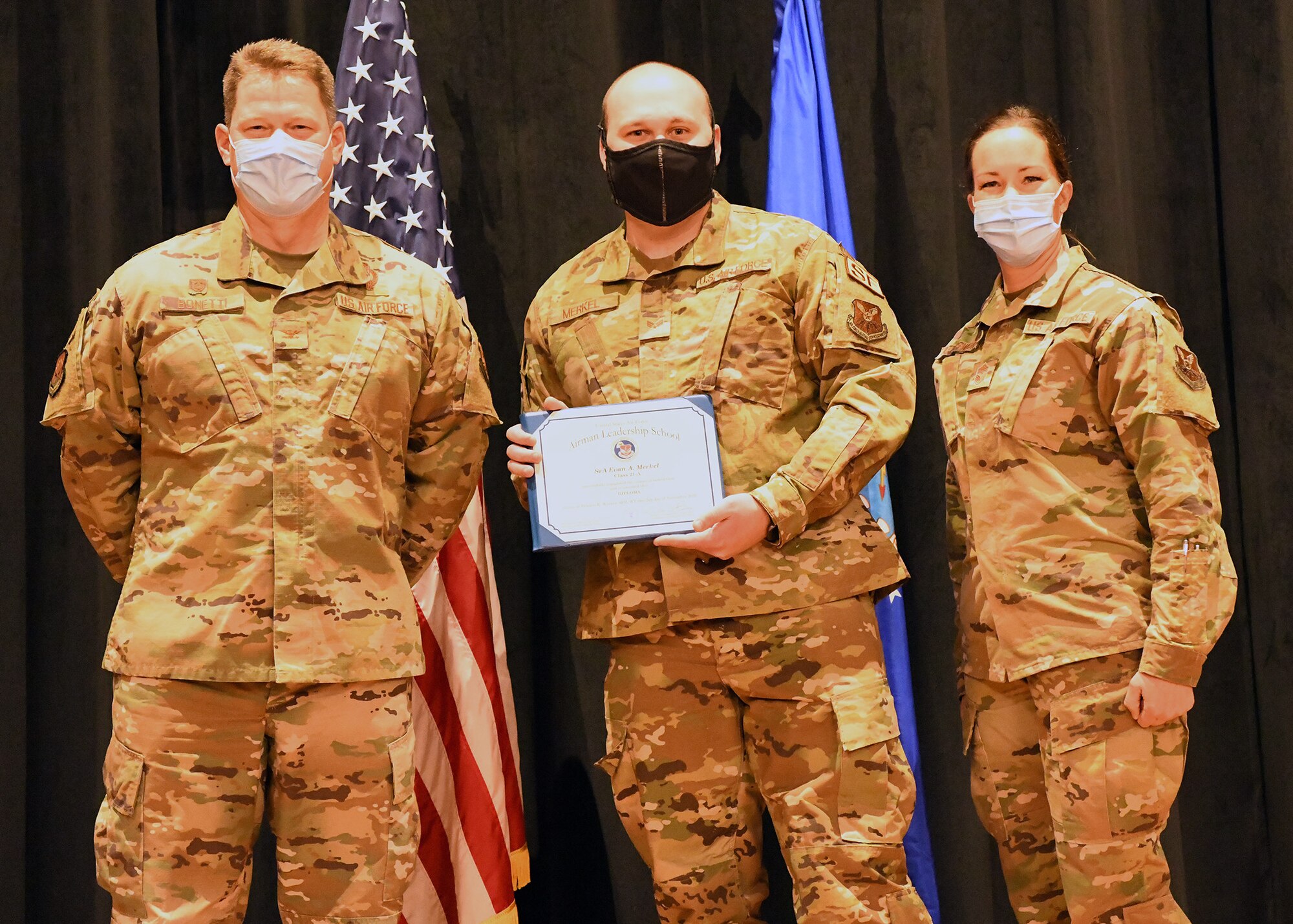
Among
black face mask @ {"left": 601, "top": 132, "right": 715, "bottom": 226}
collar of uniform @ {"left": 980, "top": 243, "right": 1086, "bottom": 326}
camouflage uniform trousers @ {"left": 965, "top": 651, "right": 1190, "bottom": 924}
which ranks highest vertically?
black face mask @ {"left": 601, "top": 132, "right": 715, "bottom": 226}

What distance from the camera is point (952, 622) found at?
12.4ft

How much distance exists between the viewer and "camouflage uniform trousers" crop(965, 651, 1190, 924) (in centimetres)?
250

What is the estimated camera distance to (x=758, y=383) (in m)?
2.66

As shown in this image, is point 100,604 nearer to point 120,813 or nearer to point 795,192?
point 120,813

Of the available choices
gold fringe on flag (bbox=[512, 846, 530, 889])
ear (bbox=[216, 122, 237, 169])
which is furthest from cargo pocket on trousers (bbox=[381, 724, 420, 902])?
ear (bbox=[216, 122, 237, 169])

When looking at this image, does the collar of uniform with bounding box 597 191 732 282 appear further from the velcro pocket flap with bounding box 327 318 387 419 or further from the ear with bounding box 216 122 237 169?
the ear with bounding box 216 122 237 169

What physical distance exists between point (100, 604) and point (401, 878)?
5.09ft

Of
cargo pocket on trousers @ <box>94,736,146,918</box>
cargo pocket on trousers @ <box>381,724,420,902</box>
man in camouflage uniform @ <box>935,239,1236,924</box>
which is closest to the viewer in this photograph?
cargo pocket on trousers @ <box>94,736,146,918</box>

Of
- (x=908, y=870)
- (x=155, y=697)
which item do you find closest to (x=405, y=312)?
(x=155, y=697)

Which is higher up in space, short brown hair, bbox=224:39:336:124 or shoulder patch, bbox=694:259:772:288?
short brown hair, bbox=224:39:336:124

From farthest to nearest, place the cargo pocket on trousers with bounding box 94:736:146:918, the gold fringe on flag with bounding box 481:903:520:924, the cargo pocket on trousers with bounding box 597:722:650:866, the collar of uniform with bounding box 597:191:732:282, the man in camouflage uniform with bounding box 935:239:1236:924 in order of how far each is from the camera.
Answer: the gold fringe on flag with bounding box 481:903:520:924 → the collar of uniform with bounding box 597:191:732:282 → the cargo pocket on trousers with bounding box 597:722:650:866 → the man in camouflage uniform with bounding box 935:239:1236:924 → the cargo pocket on trousers with bounding box 94:736:146:918

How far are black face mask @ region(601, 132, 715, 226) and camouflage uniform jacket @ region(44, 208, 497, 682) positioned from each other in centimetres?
48

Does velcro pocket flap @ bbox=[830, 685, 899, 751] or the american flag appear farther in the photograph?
the american flag

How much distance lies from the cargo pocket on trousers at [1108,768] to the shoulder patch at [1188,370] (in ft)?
2.03
